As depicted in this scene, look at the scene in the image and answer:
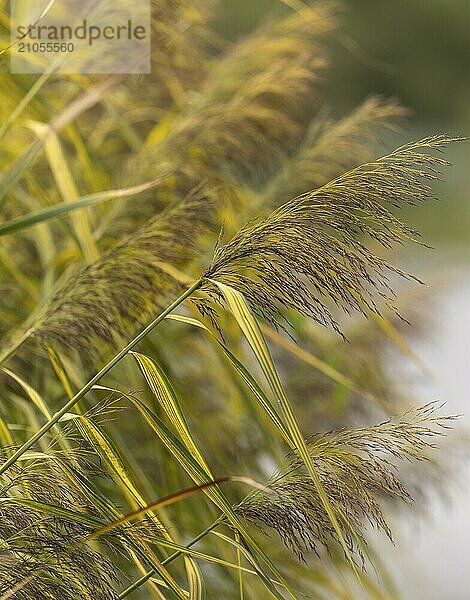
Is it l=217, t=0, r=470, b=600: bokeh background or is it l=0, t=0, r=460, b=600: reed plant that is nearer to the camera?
l=0, t=0, r=460, b=600: reed plant

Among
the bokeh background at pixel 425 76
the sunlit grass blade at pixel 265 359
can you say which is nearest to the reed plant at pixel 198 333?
the sunlit grass blade at pixel 265 359

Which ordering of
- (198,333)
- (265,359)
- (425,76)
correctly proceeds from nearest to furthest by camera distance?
(265,359)
(198,333)
(425,76)

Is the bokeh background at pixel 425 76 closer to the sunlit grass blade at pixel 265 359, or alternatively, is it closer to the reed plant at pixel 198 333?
the reed plant at pixel 198 333

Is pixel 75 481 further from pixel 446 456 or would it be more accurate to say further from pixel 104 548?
pixel 446 456

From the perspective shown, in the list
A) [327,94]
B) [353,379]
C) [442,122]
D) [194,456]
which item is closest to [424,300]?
[353,379]

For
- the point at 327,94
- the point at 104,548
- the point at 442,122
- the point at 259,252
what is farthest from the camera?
the point at 442,122

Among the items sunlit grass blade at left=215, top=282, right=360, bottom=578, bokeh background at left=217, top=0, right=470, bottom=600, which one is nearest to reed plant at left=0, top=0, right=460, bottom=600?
sunlit grass blade at left=215, top=282, right=360, bottom=578

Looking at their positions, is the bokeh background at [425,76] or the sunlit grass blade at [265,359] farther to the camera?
the bokeh background at [425,76]

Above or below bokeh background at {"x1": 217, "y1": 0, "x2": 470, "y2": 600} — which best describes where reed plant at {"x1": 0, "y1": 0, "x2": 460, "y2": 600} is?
below

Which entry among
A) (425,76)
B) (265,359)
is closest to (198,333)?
(265,359)

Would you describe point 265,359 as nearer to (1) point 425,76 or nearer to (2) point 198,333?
(2) point 198,333

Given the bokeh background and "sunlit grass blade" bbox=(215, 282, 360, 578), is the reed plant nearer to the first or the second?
"sunlit grass blade" bbox=(215, 282, 360, 578)
